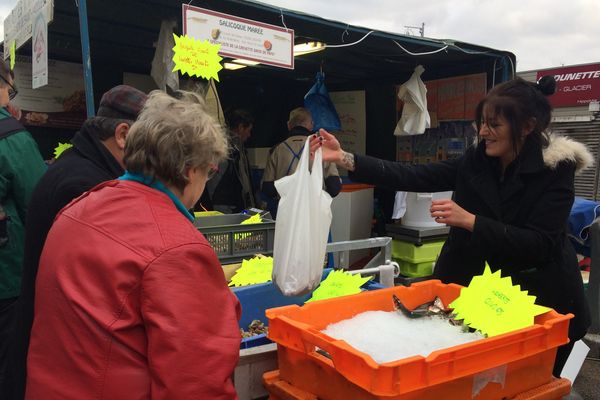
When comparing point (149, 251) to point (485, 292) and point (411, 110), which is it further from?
point (411, 110)

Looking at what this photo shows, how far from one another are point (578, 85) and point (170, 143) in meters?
11.6

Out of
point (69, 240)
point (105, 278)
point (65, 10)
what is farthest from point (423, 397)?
point (65, 10)

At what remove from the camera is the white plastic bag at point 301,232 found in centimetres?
157

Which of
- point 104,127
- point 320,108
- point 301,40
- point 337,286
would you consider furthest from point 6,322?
point 320,108

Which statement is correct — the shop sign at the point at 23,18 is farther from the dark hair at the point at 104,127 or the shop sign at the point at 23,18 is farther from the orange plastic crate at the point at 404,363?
the orange plastic crate at the point at 404,363

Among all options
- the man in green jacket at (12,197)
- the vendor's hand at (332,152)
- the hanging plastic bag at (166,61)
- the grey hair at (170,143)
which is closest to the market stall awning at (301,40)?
the hanging plastic bag at (166,61)

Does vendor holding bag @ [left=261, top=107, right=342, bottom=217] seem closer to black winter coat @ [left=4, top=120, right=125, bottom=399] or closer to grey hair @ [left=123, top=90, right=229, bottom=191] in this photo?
black winter coat @ [left=4, top=120, right=125, bottom=399]

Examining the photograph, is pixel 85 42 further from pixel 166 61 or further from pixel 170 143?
pixel 170 143

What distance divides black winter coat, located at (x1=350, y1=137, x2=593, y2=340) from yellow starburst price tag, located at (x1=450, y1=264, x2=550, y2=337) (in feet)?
1.10

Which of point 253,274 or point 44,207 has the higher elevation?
point 44,207

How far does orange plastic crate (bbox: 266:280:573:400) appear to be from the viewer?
1.07 metres

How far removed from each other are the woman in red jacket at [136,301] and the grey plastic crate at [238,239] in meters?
1.52

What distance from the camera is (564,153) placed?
1.87 metres

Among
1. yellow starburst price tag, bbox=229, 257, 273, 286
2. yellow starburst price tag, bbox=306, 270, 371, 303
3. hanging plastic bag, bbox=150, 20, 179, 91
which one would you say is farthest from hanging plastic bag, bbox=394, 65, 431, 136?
yellow starburst price tag, bbox=306, 270, 371, 303
